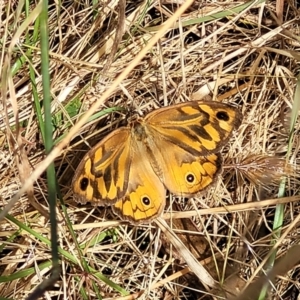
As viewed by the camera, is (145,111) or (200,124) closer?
(200,124)

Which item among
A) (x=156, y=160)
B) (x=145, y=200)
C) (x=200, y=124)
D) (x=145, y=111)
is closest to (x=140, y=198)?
(x=145, y=200)

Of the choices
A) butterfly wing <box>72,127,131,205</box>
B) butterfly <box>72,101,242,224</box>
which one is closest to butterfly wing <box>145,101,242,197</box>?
butterfly <box>72,101,242,224</box>

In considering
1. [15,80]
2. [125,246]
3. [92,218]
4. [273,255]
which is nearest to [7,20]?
[15,80]

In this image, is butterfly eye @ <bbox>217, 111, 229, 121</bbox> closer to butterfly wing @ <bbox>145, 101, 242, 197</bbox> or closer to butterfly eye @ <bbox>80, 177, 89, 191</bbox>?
butterfly wing @ <bbox>145, 101, 242, 197</bbox>

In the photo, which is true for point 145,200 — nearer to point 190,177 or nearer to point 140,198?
point 140,198

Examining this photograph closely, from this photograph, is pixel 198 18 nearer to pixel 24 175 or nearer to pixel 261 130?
pixel 261 130

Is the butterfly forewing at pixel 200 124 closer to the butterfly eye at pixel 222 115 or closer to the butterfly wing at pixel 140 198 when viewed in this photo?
the butterfly eye at pixel 222 115
